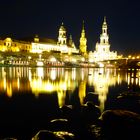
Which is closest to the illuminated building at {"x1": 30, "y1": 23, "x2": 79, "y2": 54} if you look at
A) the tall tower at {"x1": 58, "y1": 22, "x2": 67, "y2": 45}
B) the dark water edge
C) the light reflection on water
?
the tall tower at {"x1": 58, "y1": 22, "x2": 67, "y2": 45}

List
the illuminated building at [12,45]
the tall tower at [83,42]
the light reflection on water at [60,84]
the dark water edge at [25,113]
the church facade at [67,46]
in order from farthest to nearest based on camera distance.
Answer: the tall tower at [83,42], the church facade at [67,46], the illuminated building at [12,45], the light reflection on water at [60,84], the dark water edge at [25,113]

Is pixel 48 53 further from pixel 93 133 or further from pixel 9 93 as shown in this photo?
pixel 93 133

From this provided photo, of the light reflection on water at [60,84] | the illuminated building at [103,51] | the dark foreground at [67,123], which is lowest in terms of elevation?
the dark foreground at [67,123]

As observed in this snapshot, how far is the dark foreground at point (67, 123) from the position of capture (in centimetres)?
1245

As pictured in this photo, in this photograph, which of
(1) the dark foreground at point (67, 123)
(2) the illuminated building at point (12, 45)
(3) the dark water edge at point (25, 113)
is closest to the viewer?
(1) the dark foreground at point (67, 123)

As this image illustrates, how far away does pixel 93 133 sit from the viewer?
1297 centimetres

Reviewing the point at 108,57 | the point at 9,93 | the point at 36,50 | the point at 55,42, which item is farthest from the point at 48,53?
the point at 9,93

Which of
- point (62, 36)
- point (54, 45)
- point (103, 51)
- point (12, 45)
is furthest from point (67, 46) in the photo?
point (12, 45)

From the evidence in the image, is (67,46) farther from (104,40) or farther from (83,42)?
(104,40)

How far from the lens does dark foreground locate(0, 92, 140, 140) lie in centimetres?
1245

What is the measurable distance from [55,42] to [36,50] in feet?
68.4

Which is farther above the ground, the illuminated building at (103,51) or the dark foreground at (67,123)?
the illuminated building at (103,51)

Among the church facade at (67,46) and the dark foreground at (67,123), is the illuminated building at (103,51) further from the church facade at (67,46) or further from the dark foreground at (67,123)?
the dark foreground at (67,123)

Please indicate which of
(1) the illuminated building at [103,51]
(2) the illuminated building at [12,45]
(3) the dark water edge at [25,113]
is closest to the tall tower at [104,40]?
(1) the illuminated building at [103,51]
